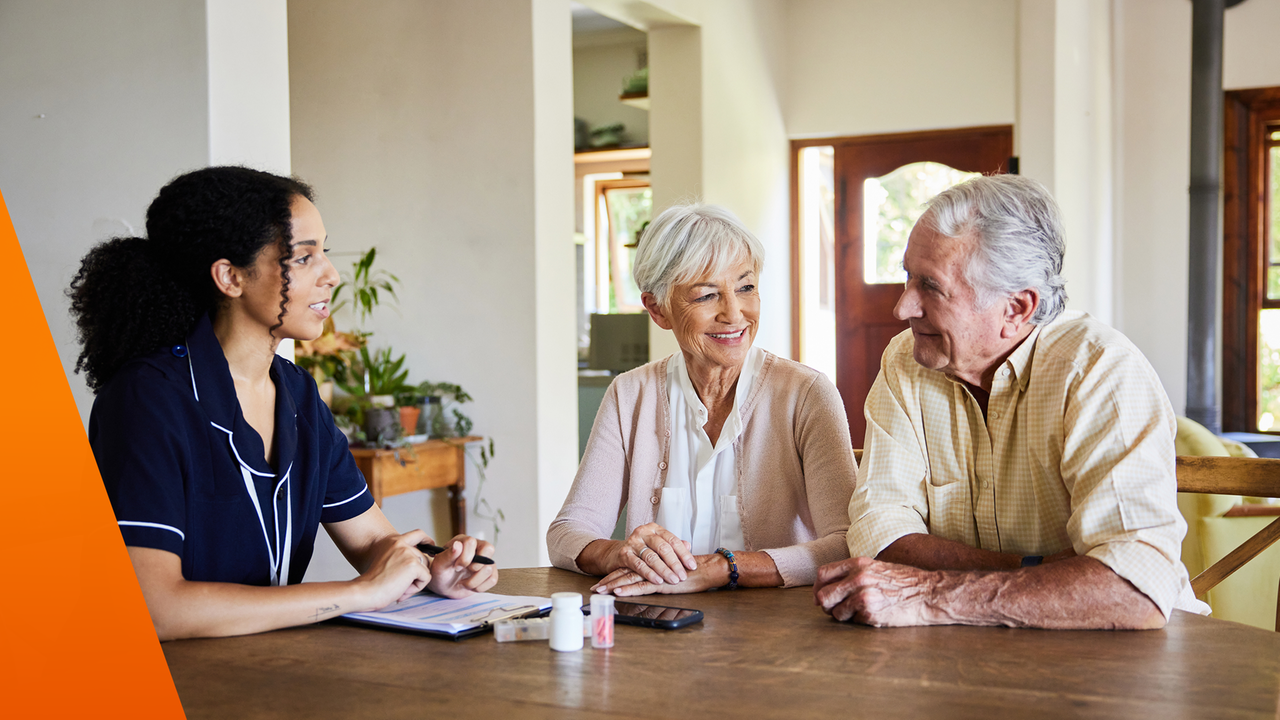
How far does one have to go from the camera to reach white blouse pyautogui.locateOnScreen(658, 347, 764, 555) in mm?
2092

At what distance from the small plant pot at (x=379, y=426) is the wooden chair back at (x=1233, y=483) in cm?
263

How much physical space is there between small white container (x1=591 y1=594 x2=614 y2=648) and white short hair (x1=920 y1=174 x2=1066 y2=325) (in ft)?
2.66

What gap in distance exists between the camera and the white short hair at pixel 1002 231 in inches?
68.0

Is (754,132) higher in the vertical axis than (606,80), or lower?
lower

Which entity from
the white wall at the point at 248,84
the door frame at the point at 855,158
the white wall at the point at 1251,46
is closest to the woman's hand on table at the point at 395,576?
the white wall at the point at 248,84

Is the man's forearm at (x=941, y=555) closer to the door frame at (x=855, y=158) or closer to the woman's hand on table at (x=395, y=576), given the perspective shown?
the woman's hand on table at (x=395, y=576)

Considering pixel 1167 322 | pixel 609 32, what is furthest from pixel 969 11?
pixel 609 32

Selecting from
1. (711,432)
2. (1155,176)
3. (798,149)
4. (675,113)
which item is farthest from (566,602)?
(1155,176)

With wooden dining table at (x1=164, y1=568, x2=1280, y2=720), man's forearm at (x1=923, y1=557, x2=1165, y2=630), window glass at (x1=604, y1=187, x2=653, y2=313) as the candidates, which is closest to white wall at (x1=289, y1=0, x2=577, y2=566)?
wooden dining table at (x1=164, y1=568, x2=1280, y2=720)

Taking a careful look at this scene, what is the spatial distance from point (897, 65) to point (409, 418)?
379 cm

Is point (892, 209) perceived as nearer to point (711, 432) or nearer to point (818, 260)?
point (818, 260)

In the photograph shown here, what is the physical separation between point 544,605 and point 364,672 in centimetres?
37

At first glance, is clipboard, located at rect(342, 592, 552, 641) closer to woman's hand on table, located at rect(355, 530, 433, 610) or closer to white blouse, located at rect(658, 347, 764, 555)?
woman's hand on table, located at rect(355, 530, 433, 610)

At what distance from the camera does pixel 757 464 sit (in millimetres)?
2088
